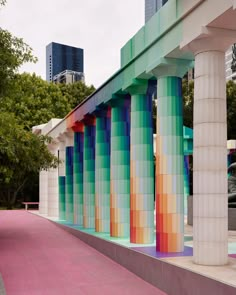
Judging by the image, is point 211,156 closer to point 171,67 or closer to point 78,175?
point 171,67

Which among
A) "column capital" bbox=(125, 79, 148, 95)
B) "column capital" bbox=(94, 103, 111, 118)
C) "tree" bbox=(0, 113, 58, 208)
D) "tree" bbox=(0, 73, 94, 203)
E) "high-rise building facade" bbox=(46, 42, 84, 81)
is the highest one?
"high-rise building facade" bbox=(46, 42, 84, 81)

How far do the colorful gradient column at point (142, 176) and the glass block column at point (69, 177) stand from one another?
803 centimetres

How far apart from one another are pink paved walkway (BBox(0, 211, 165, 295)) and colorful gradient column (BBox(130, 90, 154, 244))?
112 centimetres

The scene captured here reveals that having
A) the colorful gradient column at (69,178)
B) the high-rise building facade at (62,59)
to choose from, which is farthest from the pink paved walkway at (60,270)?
the high-rise building facade at (62,59)

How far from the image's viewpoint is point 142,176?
36.4 ft

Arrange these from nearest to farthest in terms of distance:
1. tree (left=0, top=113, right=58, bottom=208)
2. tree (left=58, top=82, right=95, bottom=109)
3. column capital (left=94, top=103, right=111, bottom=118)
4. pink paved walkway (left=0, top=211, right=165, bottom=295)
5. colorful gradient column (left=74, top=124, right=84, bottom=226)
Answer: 1. pink paved walkway (left=0, top=211, right=165, bottom=295)
2. tree (left=0, top=113, right=58, bottom=208)
3. column capital (left=94, top=103, right=111, bottom=118)
4. colorful gradient column (left=74, top=124, right=84, bottom=226)
5. tree (left=58, top=82, right=95, bottom=109)

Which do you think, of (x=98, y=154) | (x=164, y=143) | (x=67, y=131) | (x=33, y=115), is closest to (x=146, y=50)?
(x=164, y=143)

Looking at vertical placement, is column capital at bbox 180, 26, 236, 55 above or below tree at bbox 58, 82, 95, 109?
below

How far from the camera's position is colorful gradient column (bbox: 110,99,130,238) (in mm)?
12648

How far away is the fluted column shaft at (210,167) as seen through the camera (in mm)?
7805

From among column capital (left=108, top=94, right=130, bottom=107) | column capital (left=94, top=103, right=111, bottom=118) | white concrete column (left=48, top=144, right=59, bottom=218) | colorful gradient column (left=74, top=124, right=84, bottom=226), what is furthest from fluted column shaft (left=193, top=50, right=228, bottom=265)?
white concrete column (left=48, top=144, right=59, bottom=218)

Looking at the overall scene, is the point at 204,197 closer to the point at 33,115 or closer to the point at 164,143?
the point at 164,143

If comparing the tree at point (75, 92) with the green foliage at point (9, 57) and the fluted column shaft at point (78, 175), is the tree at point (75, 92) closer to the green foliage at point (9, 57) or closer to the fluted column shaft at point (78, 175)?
the fluted column shaft at point (78, 175)

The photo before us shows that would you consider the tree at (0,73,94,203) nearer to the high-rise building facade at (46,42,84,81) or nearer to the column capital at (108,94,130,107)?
the column capital at (108,94,130,107)
